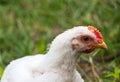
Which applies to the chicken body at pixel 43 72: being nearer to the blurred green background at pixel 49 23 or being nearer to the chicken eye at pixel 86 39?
the chicken eye at pixel 86 39

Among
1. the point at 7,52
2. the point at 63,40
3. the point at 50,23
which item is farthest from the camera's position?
the point at 50,23

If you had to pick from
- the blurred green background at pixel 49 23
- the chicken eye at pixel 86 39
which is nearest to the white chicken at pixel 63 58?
the chicken eye at pixel 86 39

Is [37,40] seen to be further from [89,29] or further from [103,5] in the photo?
[89,29]

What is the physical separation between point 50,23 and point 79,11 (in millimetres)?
282

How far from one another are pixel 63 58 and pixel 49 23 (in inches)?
75.0

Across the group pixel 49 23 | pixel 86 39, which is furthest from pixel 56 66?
pixel 49 23

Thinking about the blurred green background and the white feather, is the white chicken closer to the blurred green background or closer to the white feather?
the white feather

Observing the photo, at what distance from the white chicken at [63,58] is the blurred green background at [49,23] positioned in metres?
0.82

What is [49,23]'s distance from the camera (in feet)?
15.8

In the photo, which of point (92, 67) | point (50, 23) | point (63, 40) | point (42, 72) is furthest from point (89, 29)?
point (50, 23)

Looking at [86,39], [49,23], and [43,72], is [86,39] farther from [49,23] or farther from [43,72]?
[49,23]

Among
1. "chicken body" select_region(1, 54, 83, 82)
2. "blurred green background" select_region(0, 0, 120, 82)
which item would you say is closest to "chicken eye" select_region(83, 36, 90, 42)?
"chicken body" select_region(1, 54, 83, 82)

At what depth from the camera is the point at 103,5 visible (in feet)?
15.2

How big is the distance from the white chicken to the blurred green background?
0.82 m
